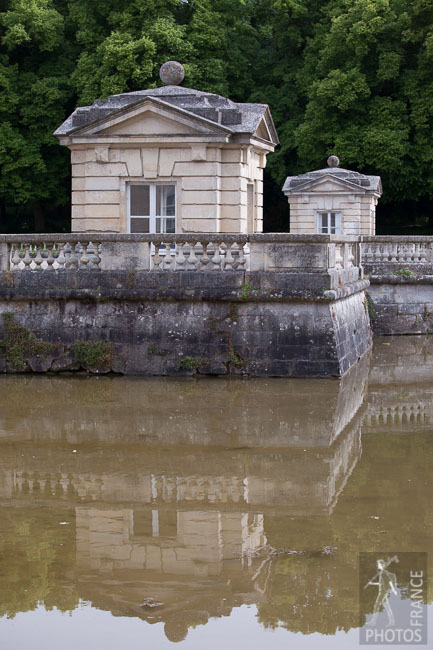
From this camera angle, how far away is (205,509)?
7.57 metres

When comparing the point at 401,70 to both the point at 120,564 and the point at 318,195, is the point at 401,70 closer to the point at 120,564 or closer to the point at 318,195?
the point at 318,195

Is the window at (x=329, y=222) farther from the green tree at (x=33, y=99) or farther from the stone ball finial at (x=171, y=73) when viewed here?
the green tree at (x=33, y=99)

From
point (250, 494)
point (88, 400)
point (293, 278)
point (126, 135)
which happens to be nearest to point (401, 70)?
point (126, 135)

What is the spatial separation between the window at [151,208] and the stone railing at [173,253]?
2.31m

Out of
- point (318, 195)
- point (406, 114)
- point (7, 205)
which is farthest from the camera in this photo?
point (7, 205)

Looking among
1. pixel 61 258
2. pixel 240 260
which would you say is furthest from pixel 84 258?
pixel 240 260

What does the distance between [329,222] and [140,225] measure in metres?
11.4

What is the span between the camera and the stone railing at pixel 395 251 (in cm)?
2059

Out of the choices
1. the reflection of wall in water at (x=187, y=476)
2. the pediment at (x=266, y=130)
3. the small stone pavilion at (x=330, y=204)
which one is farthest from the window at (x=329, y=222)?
the reflection of wall in water at (x=187, y=476)

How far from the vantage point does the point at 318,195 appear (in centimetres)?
2672

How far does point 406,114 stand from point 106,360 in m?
22.1

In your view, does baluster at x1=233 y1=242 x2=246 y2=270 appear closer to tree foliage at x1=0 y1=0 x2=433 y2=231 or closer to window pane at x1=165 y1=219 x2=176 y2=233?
window pane at x1=165 y1=219 x2=176 y2=233

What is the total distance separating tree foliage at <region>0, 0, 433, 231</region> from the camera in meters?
32.3

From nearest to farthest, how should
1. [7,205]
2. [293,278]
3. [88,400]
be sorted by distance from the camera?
[88,400], [293,278], [7,205]
